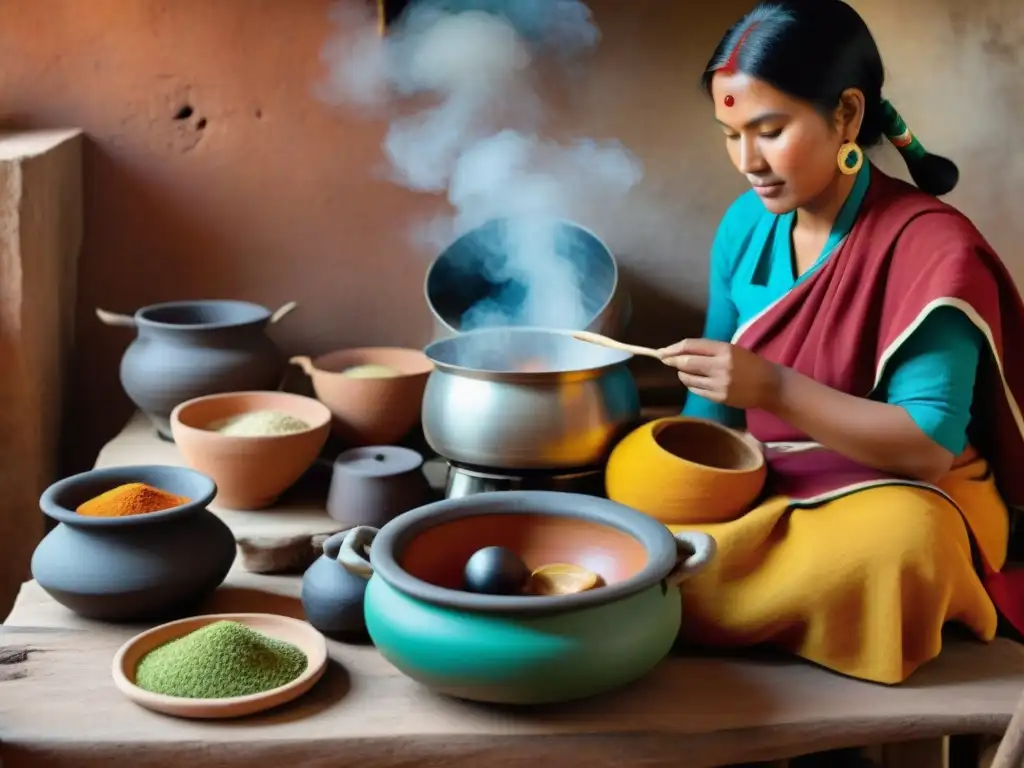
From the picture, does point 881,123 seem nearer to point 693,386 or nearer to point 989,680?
point 693,386

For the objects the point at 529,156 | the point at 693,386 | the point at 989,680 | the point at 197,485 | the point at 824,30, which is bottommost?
the point at 989,680

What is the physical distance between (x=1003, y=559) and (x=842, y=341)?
453mm

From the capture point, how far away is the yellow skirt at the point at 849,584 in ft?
5.14

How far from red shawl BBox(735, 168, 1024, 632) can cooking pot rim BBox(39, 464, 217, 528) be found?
935 millimetres

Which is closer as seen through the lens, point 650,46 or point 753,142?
point 753,142

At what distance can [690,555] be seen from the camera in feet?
4.97

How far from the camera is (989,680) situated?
1.56 m

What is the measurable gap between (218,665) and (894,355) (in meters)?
1.09

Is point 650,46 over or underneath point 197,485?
over

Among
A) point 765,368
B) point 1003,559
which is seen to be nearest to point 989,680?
point 1003,559

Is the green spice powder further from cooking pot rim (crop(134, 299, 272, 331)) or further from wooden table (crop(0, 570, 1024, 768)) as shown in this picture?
cooking pot rim (crop(134, 299, 272, 331))

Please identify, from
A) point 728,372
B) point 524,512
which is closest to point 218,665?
point 524,512

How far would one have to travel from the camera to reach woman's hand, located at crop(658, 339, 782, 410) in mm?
1646

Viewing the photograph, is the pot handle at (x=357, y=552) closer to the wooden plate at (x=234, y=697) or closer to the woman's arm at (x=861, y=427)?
the wooden plate at (x=234, y=697)
